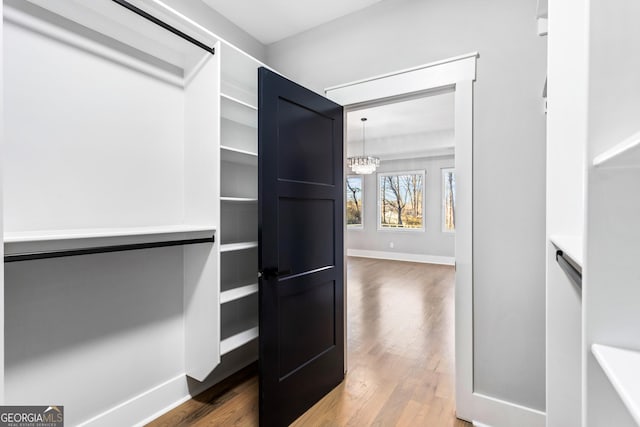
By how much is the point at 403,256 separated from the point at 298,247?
6221mm

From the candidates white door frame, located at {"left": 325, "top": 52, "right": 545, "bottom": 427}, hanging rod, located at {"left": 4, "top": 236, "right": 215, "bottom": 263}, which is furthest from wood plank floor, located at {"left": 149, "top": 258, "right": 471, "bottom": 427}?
hanging rod, located at {"left": 4, "top": 236, "right": 215, "bottom": 263}

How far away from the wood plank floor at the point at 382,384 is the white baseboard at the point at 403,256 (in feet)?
10.2

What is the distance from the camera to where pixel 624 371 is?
0.49m

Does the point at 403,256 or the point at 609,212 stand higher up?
the point at 609,212

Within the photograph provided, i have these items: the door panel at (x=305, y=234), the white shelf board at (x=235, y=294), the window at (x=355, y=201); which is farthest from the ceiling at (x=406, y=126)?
the white shelf board at (x=235, y=294)

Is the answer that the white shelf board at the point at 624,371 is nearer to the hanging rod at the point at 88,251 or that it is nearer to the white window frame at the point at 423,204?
the hanging rod at the point at 88,251

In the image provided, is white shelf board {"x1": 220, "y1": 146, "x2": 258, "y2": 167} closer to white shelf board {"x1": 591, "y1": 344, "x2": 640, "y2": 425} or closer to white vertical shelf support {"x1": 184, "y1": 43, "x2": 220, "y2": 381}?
white vertical shelf support {"x1": 184, "y1": 43, "x2": 220, "y2": 381}

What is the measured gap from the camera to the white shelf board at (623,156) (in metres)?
0.45

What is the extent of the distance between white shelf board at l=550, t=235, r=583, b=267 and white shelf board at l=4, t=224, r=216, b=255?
5.35ft

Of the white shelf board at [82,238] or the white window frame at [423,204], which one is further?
the white window frame at [423,204]

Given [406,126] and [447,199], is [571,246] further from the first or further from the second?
[447,199]

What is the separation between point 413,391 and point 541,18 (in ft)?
7.92

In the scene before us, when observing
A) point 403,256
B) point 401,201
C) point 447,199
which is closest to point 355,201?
point 401,201

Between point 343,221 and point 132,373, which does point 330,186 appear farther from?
point 132,373
